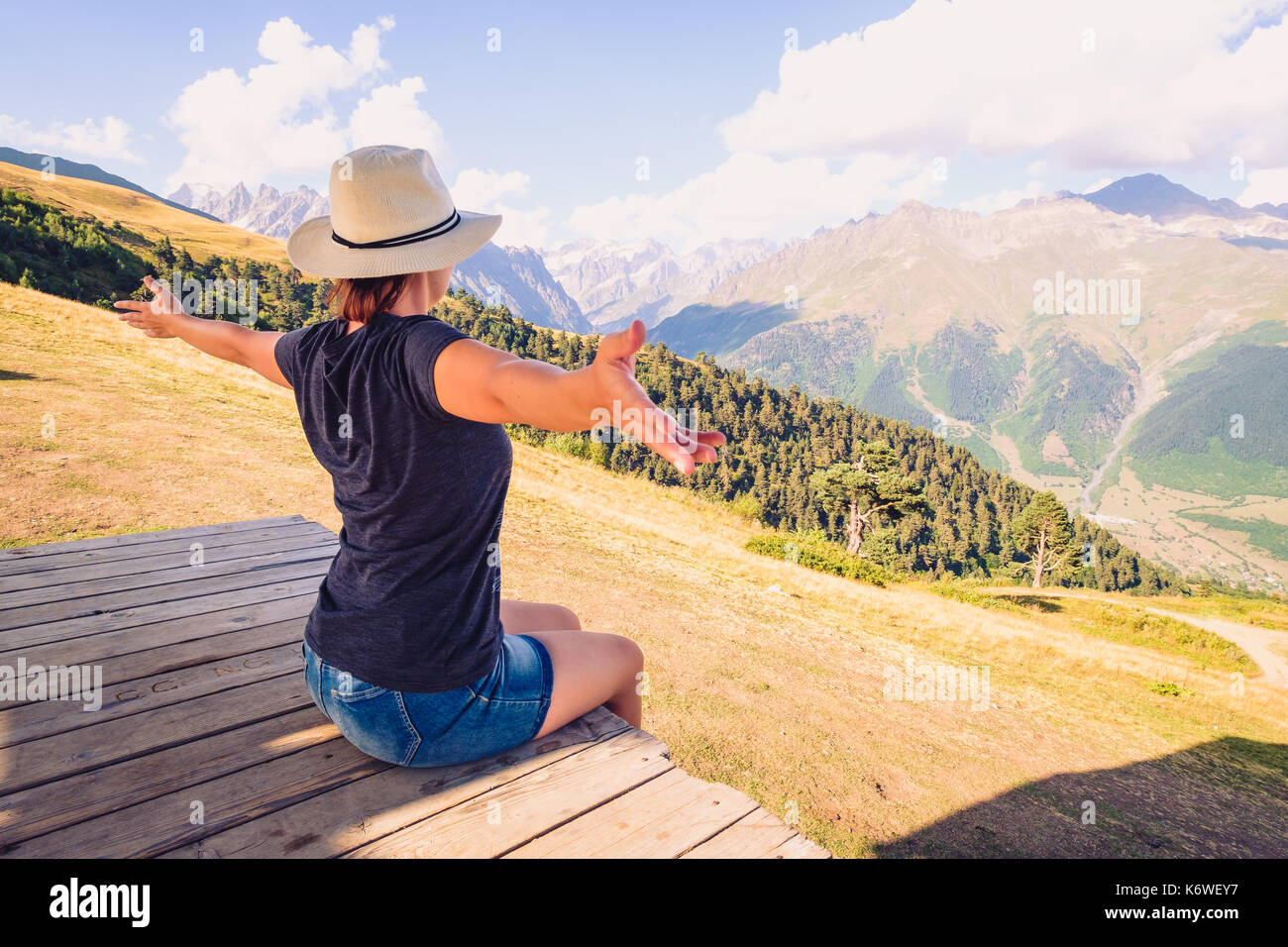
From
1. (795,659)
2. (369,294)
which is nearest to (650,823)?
(369,294)

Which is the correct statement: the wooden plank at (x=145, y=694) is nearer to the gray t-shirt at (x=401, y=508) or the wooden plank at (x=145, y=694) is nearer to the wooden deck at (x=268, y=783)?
the wooden deck at (x=268, y=783)

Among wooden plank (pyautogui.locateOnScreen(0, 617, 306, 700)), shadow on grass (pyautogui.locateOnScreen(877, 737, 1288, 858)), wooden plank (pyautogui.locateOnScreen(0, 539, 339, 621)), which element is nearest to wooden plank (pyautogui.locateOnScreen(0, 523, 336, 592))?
wooden plank (pyautogui.locateOnScreen(0, 539, 339, 621))

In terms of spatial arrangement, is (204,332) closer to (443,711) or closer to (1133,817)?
(443,711)

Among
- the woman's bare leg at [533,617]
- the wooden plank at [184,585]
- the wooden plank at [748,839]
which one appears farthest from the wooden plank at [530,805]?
the wooden plank at [184,585]

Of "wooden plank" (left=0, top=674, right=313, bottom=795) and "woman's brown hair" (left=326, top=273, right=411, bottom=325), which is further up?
"woman's brown hair" (left=326, top=273, right=411, bottom=325)

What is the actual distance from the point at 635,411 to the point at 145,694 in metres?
2.85

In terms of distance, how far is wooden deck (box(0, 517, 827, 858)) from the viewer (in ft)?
6.82

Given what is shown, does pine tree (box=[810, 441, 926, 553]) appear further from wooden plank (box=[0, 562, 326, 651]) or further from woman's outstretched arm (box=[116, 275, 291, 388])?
woman's outstretched arm (box=[116, 275, 291, 388])

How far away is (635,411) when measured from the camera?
4.56 feet

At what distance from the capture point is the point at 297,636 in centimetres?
354

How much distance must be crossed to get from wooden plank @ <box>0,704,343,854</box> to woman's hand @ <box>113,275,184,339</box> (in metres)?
2.19
